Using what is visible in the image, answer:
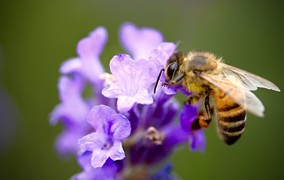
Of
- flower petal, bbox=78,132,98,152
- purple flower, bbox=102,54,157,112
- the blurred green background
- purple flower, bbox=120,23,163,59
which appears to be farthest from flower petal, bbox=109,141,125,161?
the blurred green background

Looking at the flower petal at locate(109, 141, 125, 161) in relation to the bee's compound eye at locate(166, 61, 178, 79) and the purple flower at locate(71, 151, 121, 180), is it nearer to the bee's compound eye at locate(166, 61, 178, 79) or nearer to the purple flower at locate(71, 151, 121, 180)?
the purple flower at locate(71, 151, 121, 180)

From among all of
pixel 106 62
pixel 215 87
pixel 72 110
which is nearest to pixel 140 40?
pixel 72 110

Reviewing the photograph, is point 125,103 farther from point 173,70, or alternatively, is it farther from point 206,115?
point 206,115

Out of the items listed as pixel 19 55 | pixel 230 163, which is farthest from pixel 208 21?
pixel 19 55

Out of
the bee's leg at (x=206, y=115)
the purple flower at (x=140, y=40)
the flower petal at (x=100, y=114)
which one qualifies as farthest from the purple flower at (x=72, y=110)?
the bee's leg at (x=206, y=115)

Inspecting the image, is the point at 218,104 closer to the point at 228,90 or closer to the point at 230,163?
the point at 228,90

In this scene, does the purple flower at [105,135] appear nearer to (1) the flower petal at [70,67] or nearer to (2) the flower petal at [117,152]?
(2) the flower petal at [117,152]
